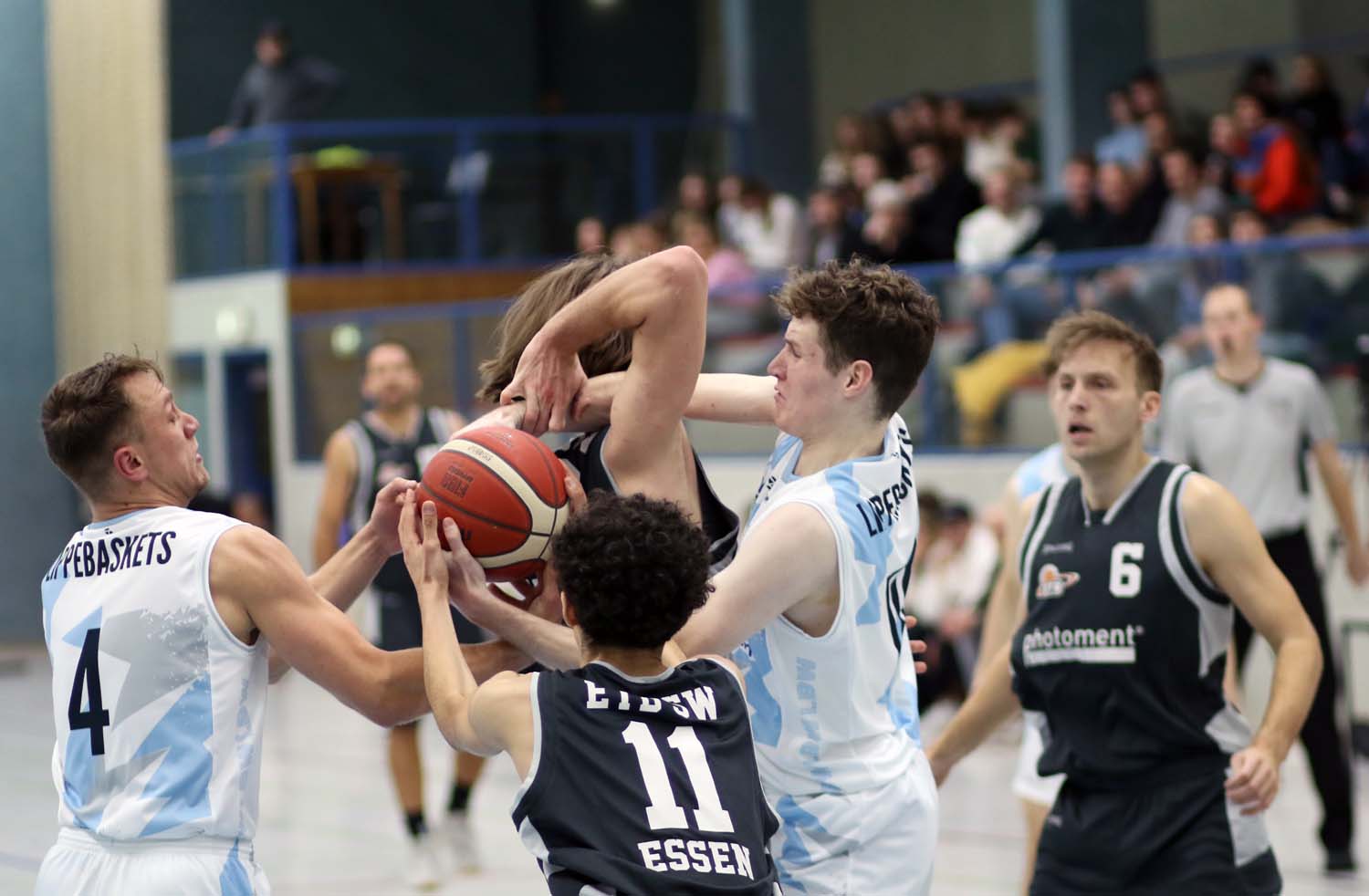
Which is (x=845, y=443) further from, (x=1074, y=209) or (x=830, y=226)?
(x=830, y=226)

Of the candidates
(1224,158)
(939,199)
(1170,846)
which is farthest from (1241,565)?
(939,199)

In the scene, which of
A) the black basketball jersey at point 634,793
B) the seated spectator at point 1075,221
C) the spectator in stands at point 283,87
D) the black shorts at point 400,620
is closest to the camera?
the black basketball jersey at point 634,793

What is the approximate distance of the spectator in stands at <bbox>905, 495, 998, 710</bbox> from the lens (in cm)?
908

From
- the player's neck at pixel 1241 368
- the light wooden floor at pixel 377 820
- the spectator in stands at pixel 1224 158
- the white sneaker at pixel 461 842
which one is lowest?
the light wooden floor at pixel 377 820

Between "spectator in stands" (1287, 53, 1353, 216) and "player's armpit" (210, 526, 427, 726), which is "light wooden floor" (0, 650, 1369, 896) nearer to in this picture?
"player's armpit" (210, 526, 427, 726)

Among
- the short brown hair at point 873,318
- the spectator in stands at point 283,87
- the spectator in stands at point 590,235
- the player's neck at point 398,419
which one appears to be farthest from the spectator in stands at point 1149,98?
the short brown hair at point 873,318

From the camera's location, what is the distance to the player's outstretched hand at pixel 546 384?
3131mm

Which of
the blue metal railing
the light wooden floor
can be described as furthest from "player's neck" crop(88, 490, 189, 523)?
the blue metal railing

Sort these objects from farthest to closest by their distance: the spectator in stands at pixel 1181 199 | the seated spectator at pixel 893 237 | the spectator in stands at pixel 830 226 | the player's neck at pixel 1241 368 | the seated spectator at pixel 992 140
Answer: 1. the seated spectator at pixel 992 140
2. the spectator in stands at pixel 830 226
3. the seated spectator at pixel 893 237
4. the spectator in stands at pixel 1181 199
5. the player's neck at pixel 1241 368

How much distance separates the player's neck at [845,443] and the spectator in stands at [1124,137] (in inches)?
360

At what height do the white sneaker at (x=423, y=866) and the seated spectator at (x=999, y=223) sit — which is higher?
the seated spectator at (x=999, y=223)

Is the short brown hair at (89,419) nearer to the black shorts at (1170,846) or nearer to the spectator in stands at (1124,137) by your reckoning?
the black shorts at (1170,846)

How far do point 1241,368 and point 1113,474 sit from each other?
3403 millimetres

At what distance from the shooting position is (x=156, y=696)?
3078mm
